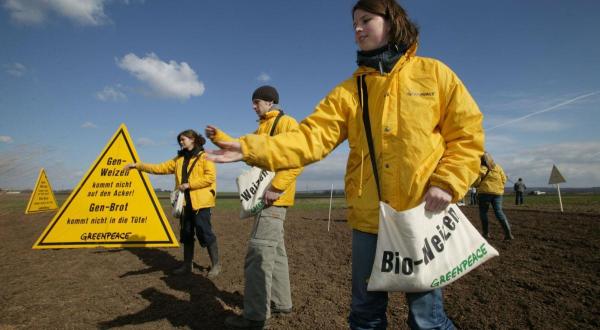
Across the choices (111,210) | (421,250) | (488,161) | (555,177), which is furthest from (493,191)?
(555,177)

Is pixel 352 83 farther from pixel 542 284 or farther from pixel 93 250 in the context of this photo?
pixel 93 250

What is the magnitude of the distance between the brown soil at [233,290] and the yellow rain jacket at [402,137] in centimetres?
209

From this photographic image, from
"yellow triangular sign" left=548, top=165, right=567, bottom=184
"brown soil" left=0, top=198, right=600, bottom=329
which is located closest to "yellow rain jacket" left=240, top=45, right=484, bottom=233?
"brown soil" left=0, top=198, right=600, bottom=329

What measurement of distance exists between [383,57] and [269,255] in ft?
7.04

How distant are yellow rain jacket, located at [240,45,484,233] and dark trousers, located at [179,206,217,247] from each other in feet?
12.2

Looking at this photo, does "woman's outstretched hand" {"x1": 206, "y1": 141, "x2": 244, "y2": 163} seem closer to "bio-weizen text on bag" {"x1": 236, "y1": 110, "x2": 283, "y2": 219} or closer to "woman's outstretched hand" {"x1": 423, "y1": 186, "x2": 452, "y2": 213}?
"woman's outstretched hand" {"x1": 423, "y1": 186, "x2": 452, "y2": 213}

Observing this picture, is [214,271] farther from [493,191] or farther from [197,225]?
[493,191]

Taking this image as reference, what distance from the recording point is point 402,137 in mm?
1644

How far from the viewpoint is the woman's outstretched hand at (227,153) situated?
137 centimetres

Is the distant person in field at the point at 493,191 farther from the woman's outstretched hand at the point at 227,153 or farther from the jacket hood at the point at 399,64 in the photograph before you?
the woman's outstretched hand at the point at 227,153

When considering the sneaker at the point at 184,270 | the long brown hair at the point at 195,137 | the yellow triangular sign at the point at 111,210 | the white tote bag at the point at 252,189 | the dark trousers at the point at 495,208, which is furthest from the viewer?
the dark trousers at the point at 495,208

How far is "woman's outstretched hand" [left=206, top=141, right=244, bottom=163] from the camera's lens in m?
1.37

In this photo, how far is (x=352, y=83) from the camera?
6.23 ft

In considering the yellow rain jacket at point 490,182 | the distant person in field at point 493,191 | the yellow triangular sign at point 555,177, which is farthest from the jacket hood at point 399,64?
the yellow triangular sign at point 555,177
